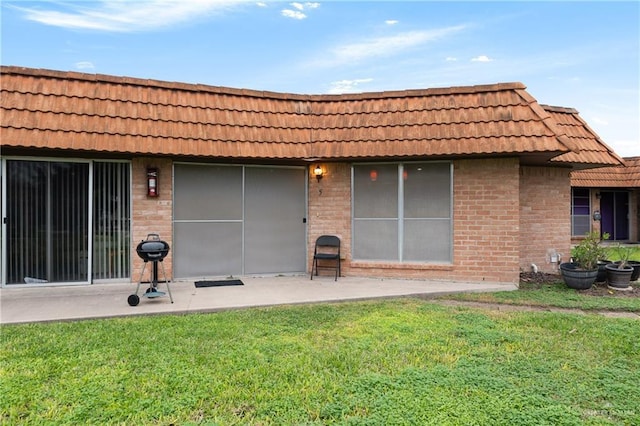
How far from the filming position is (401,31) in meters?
10.7

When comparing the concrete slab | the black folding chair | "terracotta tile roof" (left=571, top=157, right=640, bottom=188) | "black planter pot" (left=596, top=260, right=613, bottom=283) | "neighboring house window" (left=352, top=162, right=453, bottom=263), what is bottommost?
the concrete slab

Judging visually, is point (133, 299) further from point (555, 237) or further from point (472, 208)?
point (555, 237)

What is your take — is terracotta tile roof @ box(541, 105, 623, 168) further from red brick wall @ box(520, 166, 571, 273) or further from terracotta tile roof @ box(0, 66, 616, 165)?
terracotta tile roof @ box(0, 66, 616, 165)

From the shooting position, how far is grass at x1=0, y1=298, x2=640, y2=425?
109 inches

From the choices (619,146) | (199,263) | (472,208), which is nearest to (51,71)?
(199,263)

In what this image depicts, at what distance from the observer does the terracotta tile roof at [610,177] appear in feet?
51.1

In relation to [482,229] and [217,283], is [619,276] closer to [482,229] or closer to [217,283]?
[482,229]

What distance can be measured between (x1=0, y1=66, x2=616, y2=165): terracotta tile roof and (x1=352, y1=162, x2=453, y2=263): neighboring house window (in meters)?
0.61

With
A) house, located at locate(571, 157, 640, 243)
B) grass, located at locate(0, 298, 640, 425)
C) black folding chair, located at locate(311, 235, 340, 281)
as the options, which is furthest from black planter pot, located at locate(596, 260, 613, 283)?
house, located at locate(571, 157, 640, 243)

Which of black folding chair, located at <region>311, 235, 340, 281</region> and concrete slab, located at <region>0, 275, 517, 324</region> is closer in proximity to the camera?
concrete slab, located at <region>0, 275, 517, 324</region>

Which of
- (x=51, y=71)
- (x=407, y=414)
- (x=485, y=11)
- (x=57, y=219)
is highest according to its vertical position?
(x=485, y=11)

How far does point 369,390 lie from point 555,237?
7956 mm

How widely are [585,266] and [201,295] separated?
702cm

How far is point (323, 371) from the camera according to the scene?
3451mm
